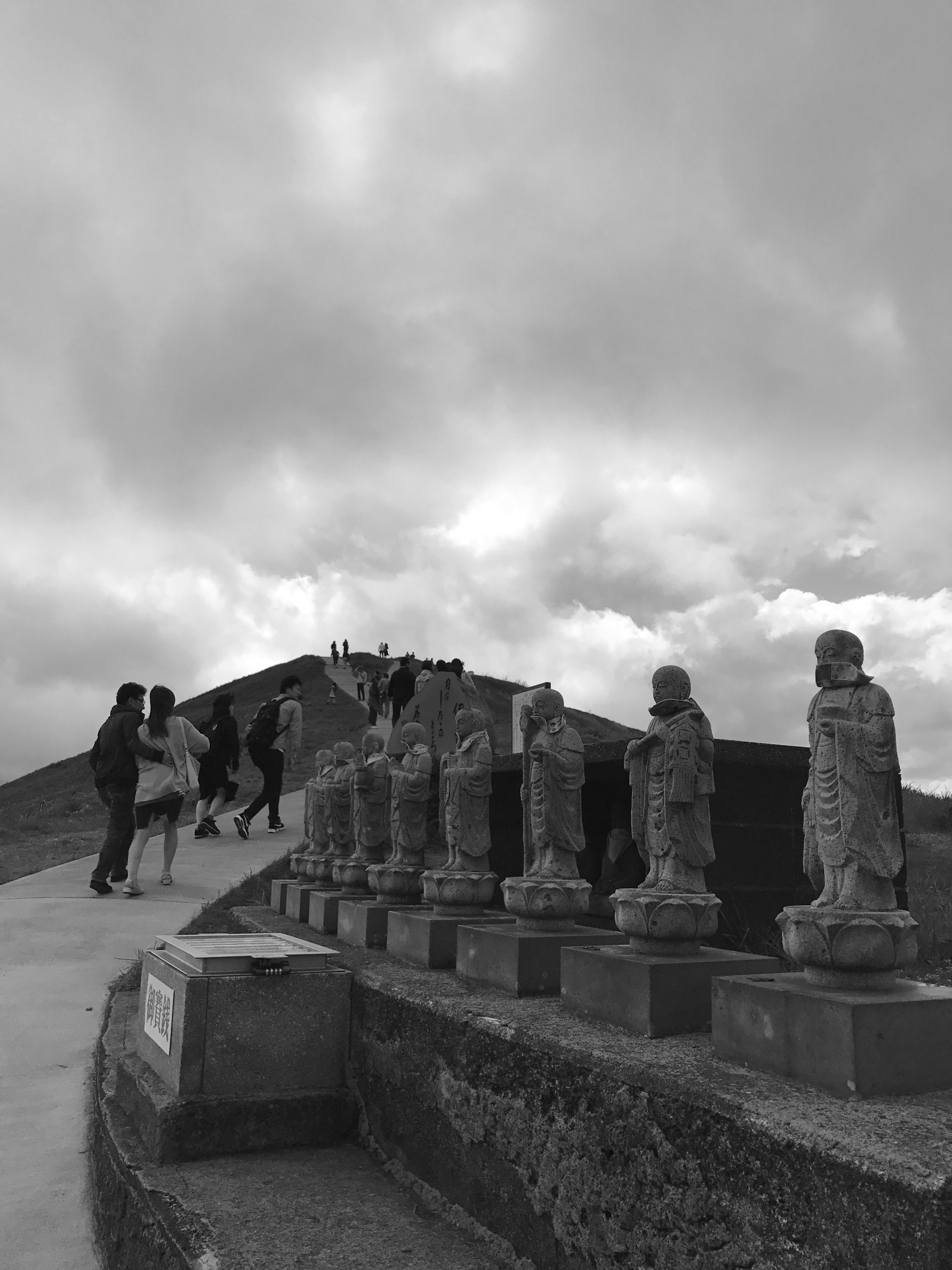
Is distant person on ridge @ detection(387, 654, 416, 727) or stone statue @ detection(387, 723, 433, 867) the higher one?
distant person on ridge @ detection(387, 654, 416, 727)

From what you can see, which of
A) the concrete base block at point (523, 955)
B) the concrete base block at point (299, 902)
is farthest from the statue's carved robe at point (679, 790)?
the concrete base block at point (299, 902)

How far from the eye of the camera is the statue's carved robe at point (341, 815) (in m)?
7.27

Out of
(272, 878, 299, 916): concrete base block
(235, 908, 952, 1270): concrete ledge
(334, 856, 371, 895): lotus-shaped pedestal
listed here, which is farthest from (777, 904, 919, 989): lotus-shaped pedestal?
(272, 878, 299, 916): concrete base block

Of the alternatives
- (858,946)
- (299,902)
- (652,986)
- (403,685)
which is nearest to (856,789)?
(858,946)

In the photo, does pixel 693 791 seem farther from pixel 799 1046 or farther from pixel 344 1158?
pixel 344 1158

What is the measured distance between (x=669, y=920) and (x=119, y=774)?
7.00 meters

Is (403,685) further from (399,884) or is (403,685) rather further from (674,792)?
(674,792)

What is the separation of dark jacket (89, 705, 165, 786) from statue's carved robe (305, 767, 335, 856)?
2197 millimetres

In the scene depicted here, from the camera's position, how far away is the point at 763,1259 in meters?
2.15

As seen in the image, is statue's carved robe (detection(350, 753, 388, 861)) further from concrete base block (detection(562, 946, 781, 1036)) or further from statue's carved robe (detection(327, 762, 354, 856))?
concrete base block (detection(562, 946, 781, 1036))

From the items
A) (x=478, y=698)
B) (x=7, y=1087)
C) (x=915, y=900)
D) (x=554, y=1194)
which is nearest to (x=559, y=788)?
(x=554, y=1194)

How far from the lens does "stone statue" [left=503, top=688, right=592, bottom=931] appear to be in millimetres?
4117

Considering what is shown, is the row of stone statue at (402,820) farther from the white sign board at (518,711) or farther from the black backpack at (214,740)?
the black backpack at (214,740)

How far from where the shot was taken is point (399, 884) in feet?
18.4
